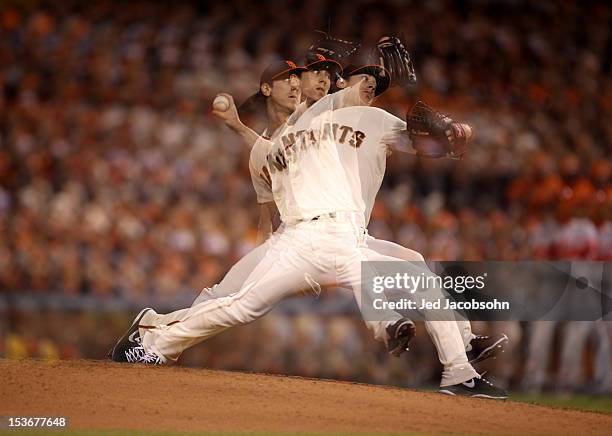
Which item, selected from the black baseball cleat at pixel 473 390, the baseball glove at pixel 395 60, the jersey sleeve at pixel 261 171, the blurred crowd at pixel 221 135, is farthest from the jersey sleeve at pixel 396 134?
the blurred crowd at pixel 221 135

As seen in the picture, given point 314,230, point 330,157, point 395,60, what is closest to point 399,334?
point 314,230

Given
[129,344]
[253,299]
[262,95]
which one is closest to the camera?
[253,299]

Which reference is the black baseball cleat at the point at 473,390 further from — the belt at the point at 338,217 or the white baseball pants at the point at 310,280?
the belt at the point at 338,217

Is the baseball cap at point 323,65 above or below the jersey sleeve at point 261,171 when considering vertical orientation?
above

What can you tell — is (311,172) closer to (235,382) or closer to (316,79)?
(316,79)

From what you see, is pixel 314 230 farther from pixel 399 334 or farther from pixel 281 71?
pixel 281 71

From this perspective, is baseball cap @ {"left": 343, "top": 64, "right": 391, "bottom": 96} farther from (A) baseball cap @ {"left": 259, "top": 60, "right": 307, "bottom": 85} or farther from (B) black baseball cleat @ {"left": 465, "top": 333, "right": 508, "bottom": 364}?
(B) black baseball cleat @ {"left": 465, "top": 333, "right": 508, "bottom": 364}

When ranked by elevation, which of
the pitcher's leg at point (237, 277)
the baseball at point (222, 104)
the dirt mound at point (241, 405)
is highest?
the baseball at point (222, 104)

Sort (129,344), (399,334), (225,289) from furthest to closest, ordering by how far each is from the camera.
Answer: (129,344) < (225,289) < (399,334)

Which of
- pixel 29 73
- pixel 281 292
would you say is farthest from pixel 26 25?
pixel 281 292
